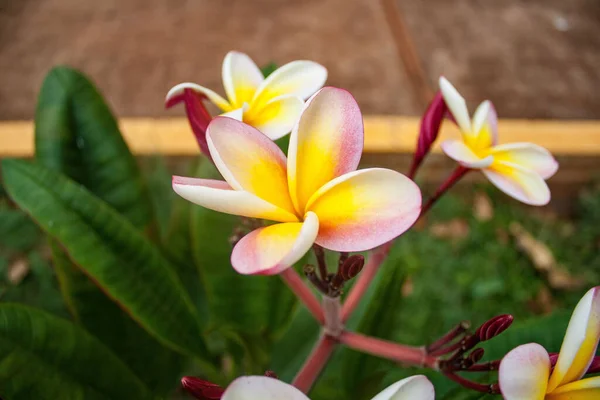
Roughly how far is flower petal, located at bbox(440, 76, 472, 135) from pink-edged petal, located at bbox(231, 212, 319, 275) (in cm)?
24

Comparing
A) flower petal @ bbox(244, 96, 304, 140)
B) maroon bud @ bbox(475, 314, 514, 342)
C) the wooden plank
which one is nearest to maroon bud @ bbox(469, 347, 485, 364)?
maroon bud @ bbox(475, 314, 514, 342)

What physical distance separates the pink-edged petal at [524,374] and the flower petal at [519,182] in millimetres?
165

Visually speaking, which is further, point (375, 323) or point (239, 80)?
point (375, 323)

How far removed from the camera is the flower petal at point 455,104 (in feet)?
1.70

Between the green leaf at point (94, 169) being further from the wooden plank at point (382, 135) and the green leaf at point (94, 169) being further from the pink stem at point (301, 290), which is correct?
the wooden plank at point (382, 135)

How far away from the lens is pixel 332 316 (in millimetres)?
500

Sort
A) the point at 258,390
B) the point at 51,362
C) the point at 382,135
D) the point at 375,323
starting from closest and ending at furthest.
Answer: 1. the point at 258,390
2. the point at 51,362
3. the point at 375,323
4. the point at 382,135

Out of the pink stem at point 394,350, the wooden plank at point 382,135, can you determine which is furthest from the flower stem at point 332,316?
the wooden plank at point 382,135

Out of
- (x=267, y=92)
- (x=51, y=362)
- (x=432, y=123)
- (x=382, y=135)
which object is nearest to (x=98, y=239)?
(x=51, y=362)

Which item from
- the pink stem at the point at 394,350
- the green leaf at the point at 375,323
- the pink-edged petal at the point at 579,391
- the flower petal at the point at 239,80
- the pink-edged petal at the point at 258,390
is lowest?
the green leaf at the point at 375,323

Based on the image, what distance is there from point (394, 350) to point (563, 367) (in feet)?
0.59

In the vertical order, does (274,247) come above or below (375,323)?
above

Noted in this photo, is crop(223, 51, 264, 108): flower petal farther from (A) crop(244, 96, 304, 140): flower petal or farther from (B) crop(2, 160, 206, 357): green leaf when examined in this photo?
(B) crop(2, 160, 206, 357): green leaf

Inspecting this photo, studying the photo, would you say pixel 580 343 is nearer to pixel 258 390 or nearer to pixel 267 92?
pixel 258 390
